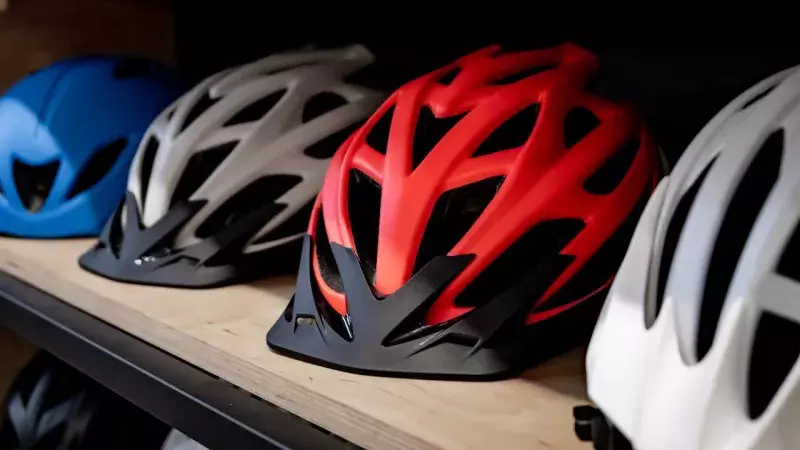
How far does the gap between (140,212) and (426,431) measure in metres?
0.50

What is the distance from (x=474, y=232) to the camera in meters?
0.57

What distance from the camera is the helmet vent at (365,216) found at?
2.02 feet

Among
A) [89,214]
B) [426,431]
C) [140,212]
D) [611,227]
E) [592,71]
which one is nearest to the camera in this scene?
[426,431]

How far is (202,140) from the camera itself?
2.75 ft

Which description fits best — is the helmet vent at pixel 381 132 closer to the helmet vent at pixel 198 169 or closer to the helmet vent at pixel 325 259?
the helmet vent at pixel 325 259

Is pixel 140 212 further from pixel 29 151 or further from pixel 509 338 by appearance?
pixel 509 338

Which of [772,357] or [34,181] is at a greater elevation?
[772,357]

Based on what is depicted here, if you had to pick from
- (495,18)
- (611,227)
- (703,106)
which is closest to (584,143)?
(611,227)

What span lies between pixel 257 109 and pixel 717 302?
1.98 feet

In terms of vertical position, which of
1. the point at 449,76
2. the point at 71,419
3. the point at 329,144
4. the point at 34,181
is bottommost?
the point at 71,419

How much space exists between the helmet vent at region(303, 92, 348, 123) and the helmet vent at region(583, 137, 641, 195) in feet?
1.11

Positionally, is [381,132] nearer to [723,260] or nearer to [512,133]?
[512,133]

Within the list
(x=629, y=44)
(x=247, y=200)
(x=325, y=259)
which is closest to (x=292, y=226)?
(x=247, y=200)

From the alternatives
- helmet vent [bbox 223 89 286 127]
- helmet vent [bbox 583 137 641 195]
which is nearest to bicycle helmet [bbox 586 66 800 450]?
helmet vent [bbox 583 137 641 195]
